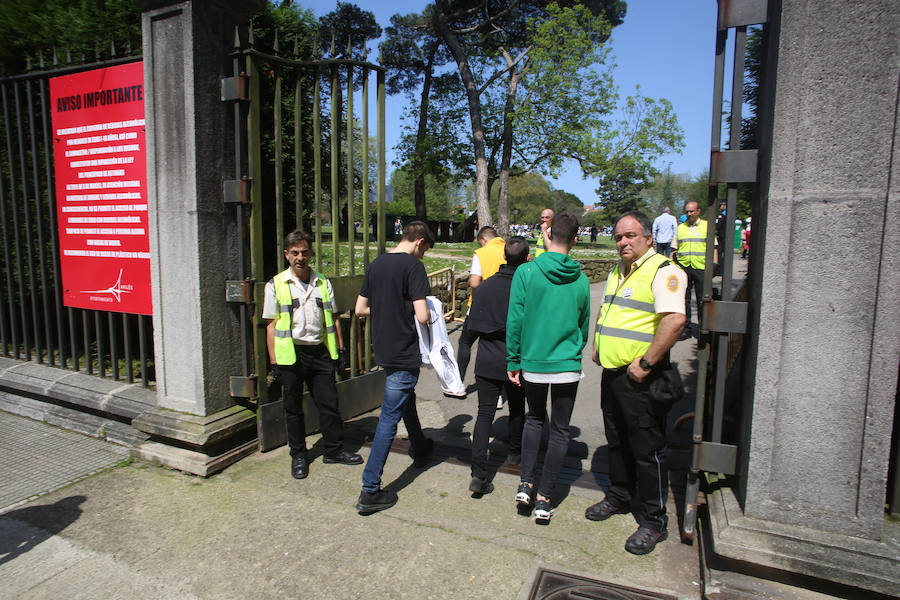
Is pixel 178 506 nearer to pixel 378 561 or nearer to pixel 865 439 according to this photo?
pixel 378 561

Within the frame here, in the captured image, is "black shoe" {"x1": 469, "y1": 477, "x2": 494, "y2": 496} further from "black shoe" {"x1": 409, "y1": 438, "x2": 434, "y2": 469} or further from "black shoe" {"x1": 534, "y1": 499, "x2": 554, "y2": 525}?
"black shoe" {"x1": 409, "y1": 438, "x2": 434, "y2": 469}

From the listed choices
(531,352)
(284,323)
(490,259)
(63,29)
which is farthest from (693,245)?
(63,29)

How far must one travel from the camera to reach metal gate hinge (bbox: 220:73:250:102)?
4113mm

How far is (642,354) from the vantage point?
3.15m

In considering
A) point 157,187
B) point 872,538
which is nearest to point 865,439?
point 872,538

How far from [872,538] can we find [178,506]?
384cm

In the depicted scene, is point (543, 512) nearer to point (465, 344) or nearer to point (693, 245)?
point (465, 344)

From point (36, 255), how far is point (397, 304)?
4.40 meters

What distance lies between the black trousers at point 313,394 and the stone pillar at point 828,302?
8.86 feet

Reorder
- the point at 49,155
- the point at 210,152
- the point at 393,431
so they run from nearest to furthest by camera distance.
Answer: the point at 393,431 < the point at 210,152 < the point at 49,155

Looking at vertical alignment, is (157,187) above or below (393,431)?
above

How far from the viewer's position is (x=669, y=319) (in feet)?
9.82

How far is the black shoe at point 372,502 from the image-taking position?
139 inches

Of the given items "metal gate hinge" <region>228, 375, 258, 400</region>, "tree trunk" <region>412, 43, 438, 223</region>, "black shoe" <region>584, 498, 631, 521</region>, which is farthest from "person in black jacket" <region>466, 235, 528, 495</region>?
"tree trunk" <region>412, 43, 438, 223</region>
